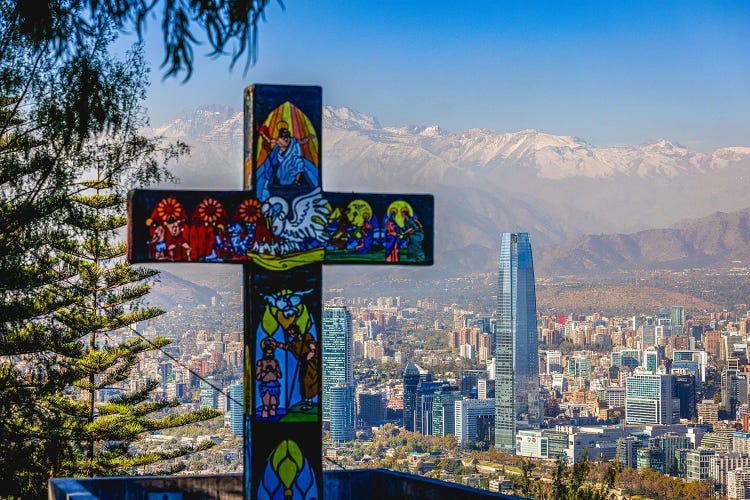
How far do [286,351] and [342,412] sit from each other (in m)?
72.6

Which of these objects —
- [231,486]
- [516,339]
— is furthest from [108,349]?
[516,339]

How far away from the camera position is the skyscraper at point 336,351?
6278 centimetres

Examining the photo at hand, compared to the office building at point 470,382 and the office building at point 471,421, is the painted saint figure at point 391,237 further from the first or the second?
the office building at point 470,382

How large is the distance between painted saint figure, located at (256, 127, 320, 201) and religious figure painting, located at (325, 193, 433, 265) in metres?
0.14

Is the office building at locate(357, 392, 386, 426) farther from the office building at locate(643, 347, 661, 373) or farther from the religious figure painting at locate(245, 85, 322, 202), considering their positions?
the religious figure painting at locate(245, 85, 322, 202)

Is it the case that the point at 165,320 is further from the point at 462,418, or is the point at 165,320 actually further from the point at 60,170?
the point at 60,170

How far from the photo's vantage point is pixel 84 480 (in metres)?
5.49

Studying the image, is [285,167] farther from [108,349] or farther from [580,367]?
[580,367]

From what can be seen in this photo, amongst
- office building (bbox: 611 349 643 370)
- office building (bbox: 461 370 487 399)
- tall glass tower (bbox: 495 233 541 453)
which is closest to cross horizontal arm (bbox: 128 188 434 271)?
tall glass tower (bbox: 495 233 541 453)

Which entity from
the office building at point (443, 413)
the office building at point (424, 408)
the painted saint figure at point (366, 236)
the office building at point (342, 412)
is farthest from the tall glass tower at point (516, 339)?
the painted saint figure at point (366, 236)

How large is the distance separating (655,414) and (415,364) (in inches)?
865

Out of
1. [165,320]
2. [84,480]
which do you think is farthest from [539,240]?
[84,480]

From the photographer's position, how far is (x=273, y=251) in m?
5.03

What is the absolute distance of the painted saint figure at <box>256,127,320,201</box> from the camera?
5.02 m
